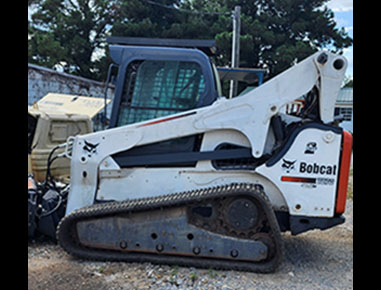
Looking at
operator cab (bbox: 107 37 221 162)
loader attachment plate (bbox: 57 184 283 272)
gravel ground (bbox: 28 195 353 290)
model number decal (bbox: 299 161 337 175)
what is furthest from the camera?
operator cab (bbox: 107 37 221 162)

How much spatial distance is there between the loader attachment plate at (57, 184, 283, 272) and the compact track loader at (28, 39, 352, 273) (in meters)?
0.01

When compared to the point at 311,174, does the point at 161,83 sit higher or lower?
higher

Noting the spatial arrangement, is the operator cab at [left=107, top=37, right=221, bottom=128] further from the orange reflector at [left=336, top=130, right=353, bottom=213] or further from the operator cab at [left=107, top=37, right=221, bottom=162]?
the orange reflector at [left=336, top=130, right=353, bottom=213]

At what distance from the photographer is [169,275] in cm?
359

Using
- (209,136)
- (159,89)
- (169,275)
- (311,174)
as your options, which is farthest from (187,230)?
(159,89)

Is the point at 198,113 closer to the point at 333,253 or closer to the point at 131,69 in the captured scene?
the point at 131,69

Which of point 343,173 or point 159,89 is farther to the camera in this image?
point 159,89

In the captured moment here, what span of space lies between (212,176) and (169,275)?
1.08 m

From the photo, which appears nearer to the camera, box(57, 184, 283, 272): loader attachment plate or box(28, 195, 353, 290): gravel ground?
box(28, 195, 353, 290): gravel ground

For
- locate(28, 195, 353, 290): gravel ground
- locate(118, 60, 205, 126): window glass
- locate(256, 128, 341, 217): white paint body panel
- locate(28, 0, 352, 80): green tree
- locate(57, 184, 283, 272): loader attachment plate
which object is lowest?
locate(28, 195, 353, 290): gravel ground

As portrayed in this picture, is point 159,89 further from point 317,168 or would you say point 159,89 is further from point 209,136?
point 317,168

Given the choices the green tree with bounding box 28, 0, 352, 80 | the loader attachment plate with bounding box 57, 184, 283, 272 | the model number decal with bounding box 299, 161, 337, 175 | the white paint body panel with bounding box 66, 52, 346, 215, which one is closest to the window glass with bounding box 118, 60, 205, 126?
the white paint body panel with bounding box 66, 52, 346, 215

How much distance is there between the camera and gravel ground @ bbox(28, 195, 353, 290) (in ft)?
11.2
